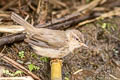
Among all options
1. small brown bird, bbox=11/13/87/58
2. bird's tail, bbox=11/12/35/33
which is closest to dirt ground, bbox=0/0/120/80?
small brown bird, bbox=11/13/87/58

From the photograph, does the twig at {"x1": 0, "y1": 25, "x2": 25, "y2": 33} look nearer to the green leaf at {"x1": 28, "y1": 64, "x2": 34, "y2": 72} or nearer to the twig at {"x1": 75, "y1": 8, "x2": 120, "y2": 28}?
the green leaf at {"x1": 28, "y1": 64, "x2": 34, "y2": 72}

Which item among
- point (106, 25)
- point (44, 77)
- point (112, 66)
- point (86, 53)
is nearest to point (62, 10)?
point (106, 25)

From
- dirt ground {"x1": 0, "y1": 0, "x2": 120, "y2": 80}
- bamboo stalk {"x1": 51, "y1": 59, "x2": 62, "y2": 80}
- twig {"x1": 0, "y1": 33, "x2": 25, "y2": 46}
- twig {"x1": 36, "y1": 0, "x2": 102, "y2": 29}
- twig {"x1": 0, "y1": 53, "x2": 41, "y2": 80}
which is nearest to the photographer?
bamboo stalk {"x1": 51, "y1": 59, "x2": 62, "y2": 80}

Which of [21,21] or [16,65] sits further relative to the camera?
[21,21]

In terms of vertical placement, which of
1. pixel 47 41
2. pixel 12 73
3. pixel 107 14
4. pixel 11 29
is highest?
pixel 107 14

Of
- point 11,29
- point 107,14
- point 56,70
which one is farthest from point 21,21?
point 107,14

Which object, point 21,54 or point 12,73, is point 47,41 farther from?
point 12,73

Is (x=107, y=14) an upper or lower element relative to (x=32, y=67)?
upper

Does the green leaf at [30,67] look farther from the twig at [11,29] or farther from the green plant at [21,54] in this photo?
the twig at [11,29]
